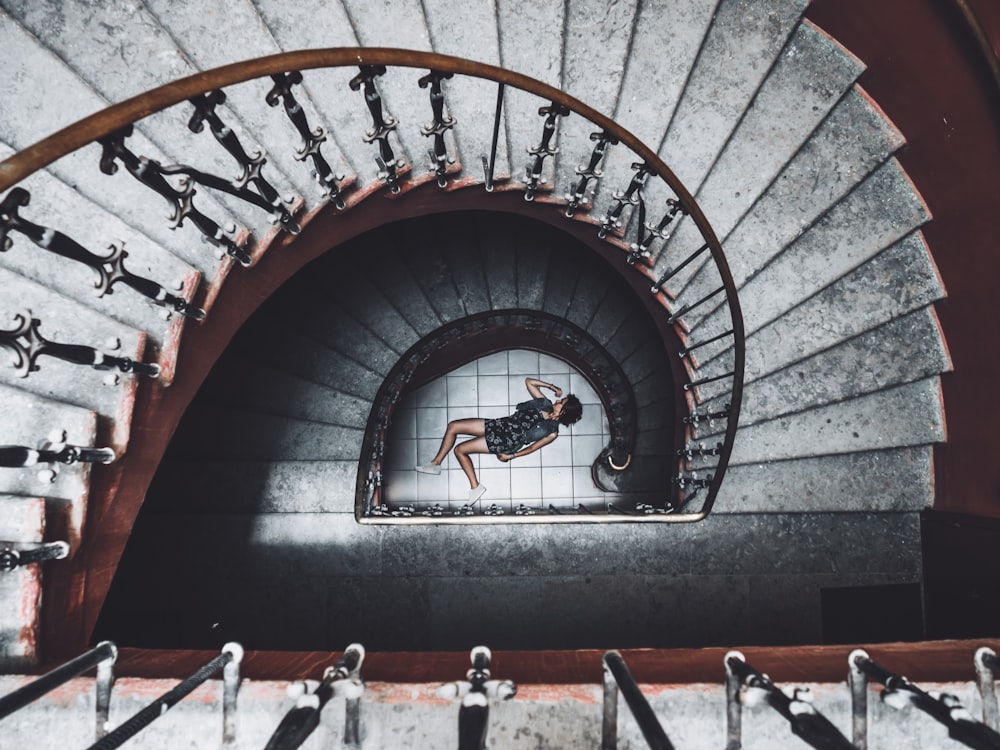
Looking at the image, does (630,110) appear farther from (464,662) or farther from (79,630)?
(79,630)

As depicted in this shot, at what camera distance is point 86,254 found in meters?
1.94

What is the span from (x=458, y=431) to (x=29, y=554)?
4.10 metres

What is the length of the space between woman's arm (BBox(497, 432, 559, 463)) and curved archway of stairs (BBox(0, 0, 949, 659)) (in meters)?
1.48

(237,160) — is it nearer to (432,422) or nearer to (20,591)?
(20,591)

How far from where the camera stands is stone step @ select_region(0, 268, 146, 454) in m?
2.36

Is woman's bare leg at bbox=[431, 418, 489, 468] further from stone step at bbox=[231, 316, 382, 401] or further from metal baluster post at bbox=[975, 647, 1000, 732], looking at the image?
metal baluster post at bbox=[975, 647, 1000, 732]

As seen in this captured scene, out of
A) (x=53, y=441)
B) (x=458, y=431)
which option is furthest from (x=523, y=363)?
(x=53, y=441)

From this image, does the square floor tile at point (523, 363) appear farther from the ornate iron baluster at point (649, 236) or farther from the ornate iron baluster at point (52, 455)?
the ornate iron baluster at point (52, 455)

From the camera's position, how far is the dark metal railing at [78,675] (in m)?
1.42

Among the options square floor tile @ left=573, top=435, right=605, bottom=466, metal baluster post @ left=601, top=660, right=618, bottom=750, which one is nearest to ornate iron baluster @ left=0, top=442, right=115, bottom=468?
metal baluster post @ left=601, top=660, right=618, bottom=750

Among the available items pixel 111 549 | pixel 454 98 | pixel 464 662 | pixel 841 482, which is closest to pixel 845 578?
pixel 841 482

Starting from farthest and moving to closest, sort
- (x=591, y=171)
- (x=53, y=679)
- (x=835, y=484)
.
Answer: (x=835, y=484), (x=591, y=171), (x=53, y=679)

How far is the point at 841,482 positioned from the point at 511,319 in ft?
10.2

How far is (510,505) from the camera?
6223mm
